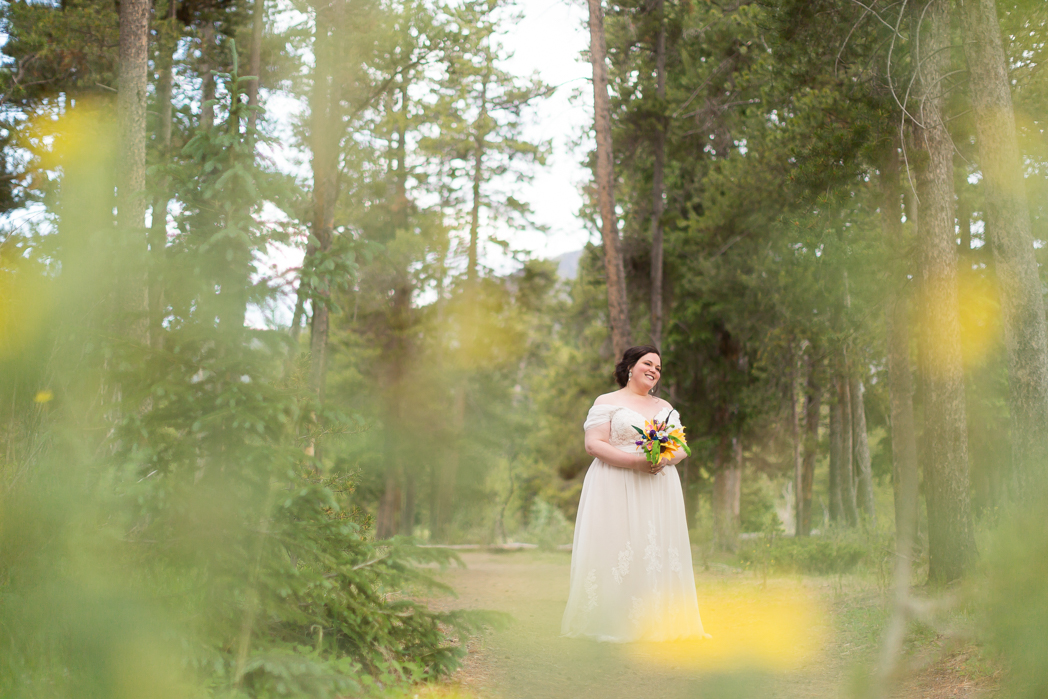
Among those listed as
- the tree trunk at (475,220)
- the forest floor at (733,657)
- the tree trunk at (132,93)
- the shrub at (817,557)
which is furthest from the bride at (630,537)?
the tree trunk at (475,220)

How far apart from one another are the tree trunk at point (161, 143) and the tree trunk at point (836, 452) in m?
16.9

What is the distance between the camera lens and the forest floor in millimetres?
4766

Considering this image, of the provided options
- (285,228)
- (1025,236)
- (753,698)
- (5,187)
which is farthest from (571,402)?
(753,698)

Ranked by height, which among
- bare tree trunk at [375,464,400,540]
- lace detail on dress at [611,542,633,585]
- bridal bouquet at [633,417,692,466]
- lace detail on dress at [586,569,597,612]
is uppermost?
bridal bouquet at [633,417,692,466]

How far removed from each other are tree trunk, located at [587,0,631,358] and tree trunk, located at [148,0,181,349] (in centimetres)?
723

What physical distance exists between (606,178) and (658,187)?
5873 millimetres

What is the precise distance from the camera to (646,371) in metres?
7.17

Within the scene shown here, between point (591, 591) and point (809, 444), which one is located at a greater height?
point (809, 444)

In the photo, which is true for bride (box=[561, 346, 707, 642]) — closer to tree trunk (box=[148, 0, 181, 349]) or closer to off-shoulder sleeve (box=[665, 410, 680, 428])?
off-shoulder sleeve (box=[665, 410, 680, 428])

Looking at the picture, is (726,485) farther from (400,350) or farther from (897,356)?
(400,350)

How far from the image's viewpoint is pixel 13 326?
21.4 feet

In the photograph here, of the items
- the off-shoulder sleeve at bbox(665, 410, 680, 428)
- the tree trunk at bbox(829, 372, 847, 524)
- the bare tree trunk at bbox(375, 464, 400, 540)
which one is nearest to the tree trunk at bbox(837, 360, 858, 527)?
the tree trunk at bbox(829, 372, 847, 524)

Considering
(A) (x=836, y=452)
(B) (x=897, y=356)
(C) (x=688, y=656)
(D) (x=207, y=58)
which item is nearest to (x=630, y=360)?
(C) (x=688, y=656)

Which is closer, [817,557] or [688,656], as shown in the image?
[688,656]
